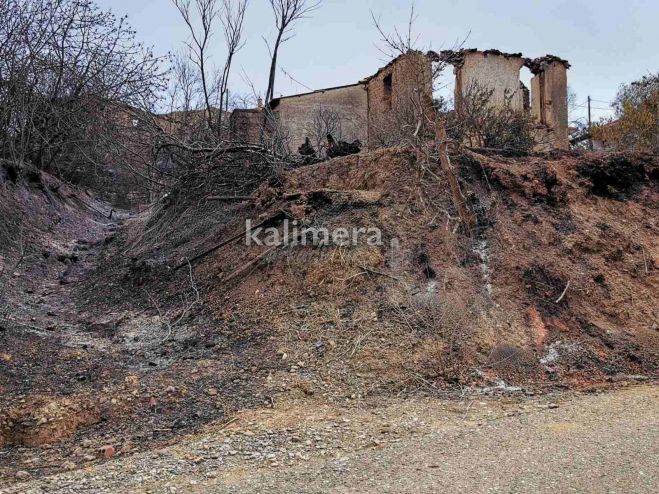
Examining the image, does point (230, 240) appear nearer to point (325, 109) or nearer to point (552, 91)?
point (325, 109)

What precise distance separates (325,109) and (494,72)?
5.17 metres

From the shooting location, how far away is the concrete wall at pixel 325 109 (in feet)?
58.7

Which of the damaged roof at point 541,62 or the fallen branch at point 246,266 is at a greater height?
the damaged roof at point 541,62

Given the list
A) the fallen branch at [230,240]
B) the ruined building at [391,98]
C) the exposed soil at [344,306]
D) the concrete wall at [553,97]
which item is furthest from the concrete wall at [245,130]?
the concrete wall at [553,97]

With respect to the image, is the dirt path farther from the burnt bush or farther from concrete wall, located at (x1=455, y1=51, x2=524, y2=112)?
concrete wall, located at (x1=455, y1=51, x2=524, y2=112)

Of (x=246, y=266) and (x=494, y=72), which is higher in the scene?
(x=494, y=72)

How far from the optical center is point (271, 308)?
680 centimetres

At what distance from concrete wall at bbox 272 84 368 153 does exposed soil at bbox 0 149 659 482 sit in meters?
8.64

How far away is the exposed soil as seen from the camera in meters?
5.09

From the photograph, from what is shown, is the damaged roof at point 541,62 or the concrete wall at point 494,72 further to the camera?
the damaged roof at point 541,62

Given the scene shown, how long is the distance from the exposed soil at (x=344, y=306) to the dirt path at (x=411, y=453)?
35 centimetres

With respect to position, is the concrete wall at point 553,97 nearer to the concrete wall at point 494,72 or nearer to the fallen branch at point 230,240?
the concrete wall at point 494,72

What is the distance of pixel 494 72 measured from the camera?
1680 centimetres

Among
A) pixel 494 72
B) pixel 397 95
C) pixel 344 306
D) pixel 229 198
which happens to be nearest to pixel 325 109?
pixel 397 95
